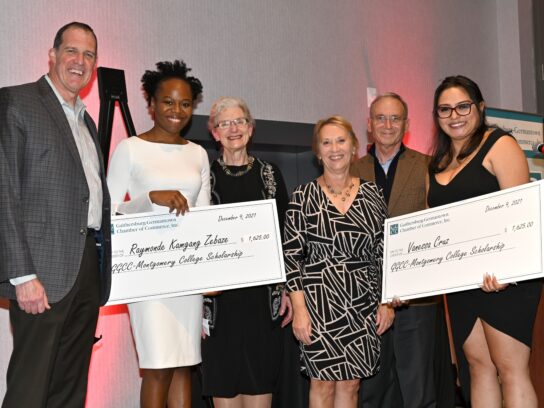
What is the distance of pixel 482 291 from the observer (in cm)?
311

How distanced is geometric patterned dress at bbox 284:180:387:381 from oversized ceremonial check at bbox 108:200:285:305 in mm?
117

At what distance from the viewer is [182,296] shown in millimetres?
3408

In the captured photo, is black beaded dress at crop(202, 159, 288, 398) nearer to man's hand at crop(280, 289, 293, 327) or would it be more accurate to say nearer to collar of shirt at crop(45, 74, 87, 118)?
man's hand at crop(280, 289, 293, 327)

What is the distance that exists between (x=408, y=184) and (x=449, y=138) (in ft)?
1.92

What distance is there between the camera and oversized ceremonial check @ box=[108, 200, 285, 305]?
3297 mm

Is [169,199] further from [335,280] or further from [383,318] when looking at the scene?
[383,318]

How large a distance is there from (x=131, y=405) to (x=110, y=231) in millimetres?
1622

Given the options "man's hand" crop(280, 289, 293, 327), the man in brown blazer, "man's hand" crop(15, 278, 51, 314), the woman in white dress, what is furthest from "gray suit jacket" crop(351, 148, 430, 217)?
"man's hand" crop(15, 278, 51, 314)

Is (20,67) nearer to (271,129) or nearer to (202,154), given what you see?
(202,154)

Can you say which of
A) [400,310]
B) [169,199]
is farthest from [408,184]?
[169,199]

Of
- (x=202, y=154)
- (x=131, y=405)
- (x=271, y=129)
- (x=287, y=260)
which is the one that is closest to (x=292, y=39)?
(x=271, y=129)

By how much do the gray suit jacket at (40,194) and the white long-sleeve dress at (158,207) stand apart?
0.55m

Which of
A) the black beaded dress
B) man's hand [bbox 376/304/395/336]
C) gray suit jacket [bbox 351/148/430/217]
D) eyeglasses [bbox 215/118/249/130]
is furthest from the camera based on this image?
gray suit jacket [bbox 351/148/430/217]

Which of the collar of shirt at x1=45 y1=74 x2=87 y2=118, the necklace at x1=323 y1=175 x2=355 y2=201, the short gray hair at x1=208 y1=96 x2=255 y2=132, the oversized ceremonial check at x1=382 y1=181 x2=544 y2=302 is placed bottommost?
the oversized ceremonial check at x1=382 y1=181 x2=544 y2=302
